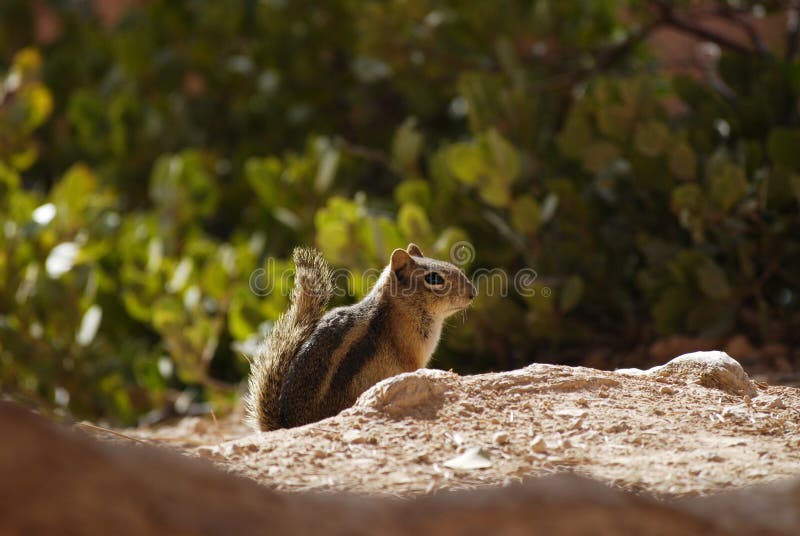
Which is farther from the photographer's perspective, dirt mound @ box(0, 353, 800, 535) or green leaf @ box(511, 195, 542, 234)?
green leaf @ box(511, 195, 542, 234)

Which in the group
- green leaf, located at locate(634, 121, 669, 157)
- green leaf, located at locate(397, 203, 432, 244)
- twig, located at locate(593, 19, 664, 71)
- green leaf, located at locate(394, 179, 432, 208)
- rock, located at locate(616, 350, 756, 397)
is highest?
twig, located at locate(593, 19, 664, 71)

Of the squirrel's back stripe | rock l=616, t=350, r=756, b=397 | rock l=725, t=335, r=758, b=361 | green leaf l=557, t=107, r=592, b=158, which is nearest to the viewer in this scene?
rock l=616, t=350, r=756, b=397

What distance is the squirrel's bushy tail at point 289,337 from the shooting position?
358cm

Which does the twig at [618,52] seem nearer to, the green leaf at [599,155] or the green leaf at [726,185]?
the green leaf at [599,155]

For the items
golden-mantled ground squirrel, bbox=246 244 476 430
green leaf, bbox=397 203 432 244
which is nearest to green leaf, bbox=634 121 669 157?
green leaf, bbox=397 203 432 244

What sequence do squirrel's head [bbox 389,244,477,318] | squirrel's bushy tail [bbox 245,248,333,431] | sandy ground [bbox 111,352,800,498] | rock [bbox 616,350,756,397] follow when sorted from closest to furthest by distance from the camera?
1. sandy ground [bbox 111,352,800,498]
2. rock [bbox 616,350,756,397]
3. squirrel's bushy tail [bbox 245,248,333,431]
4. squirrel's head [bbox 389,244,477,318]

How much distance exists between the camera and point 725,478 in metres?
2.27

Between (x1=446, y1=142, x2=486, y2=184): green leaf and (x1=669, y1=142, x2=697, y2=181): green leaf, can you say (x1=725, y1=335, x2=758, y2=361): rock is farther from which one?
(x1=446, y1=142, x2=486, y2=184): green leaf

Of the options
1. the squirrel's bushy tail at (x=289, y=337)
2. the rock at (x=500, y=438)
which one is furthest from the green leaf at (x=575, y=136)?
the rock at (x=500, y=438)

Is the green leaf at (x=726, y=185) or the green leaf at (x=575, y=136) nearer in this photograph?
the green leaf at (x=726, y=185)

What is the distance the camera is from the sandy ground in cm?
231

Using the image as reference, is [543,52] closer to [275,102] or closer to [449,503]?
[275,102]

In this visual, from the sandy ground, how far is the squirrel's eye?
932 millimetres

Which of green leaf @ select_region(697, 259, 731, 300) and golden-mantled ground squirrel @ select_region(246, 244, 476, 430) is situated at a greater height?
green leaf @ select_region(697, 259, 731, 300)
